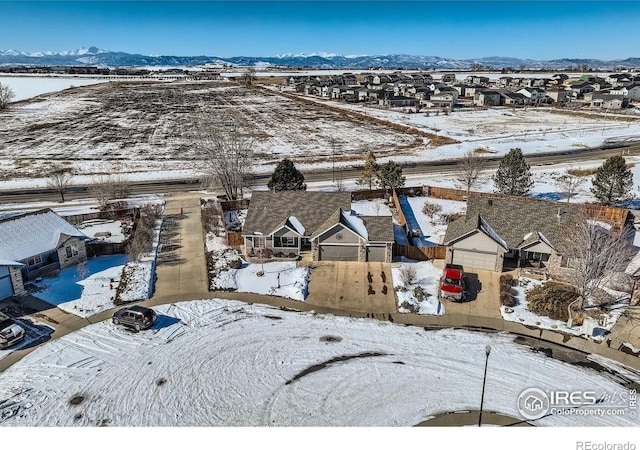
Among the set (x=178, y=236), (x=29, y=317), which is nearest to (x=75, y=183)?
(x=178, y=236)

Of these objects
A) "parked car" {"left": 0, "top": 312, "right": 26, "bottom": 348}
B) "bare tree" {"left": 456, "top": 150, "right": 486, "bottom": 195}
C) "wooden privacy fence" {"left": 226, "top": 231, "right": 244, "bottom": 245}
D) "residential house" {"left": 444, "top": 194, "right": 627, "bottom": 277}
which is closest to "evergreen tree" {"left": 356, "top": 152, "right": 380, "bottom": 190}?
"bare tree" {"left": 456, "top": 150, "right": 486, "bottom": 195}

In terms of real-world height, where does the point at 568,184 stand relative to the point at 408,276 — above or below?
above

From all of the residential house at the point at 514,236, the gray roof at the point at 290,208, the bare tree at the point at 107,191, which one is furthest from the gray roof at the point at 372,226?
the bare tree at the point at 107,191

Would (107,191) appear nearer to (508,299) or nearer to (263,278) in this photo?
(263,278)

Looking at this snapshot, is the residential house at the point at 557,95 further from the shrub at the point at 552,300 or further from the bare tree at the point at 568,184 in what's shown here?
the shrub at the point at 552,300

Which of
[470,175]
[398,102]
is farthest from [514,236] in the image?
[398,102]

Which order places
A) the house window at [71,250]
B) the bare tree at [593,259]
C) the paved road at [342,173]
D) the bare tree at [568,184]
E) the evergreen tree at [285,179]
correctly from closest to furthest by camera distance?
the bare tree at [593,259], the house window at [71,250], the evergreen tree at [285,179], the bare tree at [568,184], the paved road at [342,173]
